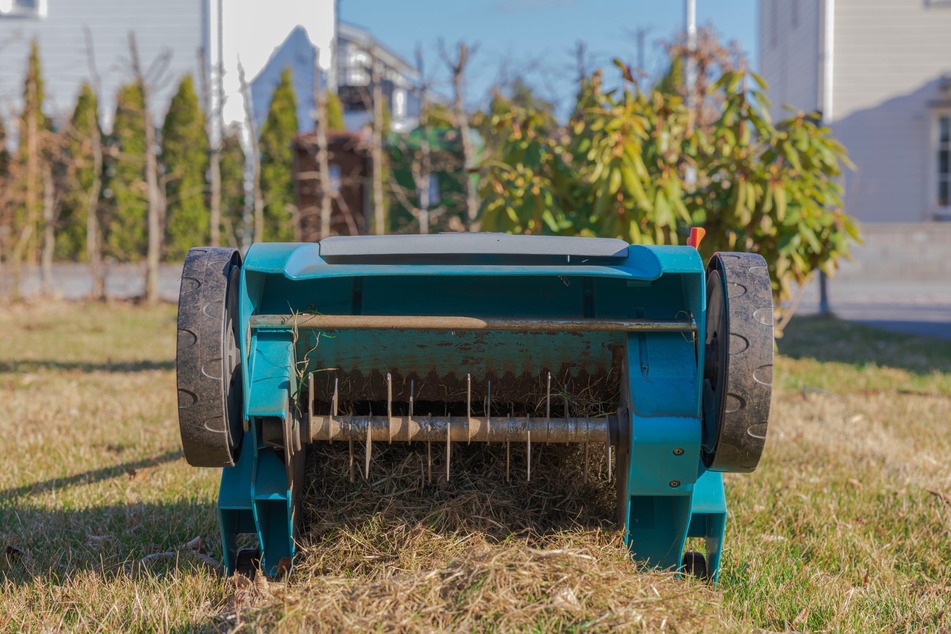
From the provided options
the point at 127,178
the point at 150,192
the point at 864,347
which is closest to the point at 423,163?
the point at 150,192

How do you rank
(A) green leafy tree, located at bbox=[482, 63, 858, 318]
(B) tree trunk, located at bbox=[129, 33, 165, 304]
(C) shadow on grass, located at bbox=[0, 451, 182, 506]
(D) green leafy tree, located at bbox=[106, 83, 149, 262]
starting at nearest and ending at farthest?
(C) shadow on grass, located at bbox=[0, 451, 182, 506] → (A) green leafy tree, located at bbox=[482, 63, 858, 318] → (B) tree trunk, located at bbox=[129, 33, 165, 304] → (D) green leafy tree, located at bbox=[106, 83, 149, 262]

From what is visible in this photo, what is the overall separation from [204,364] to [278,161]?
16.5 m

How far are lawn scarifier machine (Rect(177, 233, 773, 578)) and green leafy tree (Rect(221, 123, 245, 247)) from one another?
13393 millimetres

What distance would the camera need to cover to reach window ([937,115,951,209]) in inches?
761

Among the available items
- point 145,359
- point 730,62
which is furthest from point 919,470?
point 730,62

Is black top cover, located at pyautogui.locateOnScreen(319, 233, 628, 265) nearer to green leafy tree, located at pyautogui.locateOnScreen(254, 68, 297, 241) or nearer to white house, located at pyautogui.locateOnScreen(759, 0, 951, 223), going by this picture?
green leafy tree, located at pyautogui.locateOnScreen(254, 68, 297, 241)

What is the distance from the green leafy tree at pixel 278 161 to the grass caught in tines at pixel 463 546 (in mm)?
13696

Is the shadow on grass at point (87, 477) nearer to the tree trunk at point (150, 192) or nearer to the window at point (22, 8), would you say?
the tree trunk at point (150, 192)

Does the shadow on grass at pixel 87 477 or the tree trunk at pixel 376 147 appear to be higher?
the tree trunk at pixel 376 147

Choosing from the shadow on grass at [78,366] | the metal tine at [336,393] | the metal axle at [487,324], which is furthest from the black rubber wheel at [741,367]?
the shadow on grass at [78,366]

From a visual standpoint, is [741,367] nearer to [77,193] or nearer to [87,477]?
[87,477]

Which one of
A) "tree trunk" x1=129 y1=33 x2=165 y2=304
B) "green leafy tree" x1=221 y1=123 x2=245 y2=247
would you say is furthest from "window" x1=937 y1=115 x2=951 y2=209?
"tree trunk" x1=129 y1=33 x2=165 y2=304

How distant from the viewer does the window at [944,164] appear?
19.3m

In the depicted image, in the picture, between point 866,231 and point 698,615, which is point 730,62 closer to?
point 866,231
